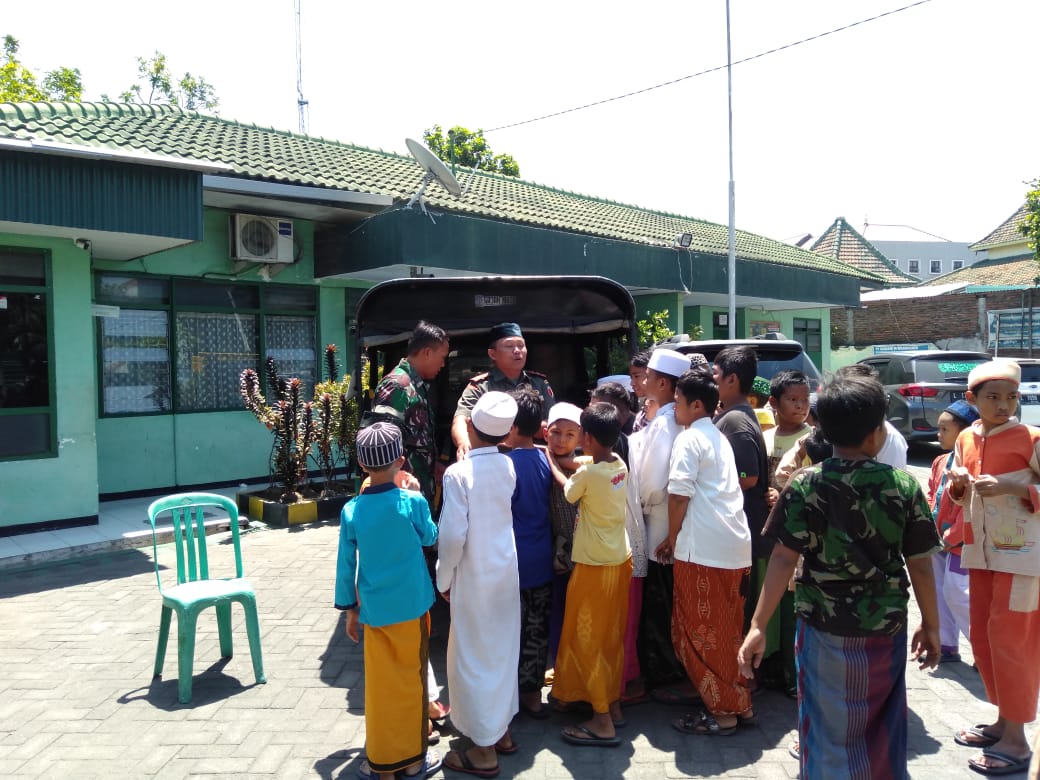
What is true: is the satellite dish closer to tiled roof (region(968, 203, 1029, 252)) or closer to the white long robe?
the white long robe

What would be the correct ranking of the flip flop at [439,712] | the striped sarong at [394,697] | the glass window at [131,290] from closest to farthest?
the striped sarong at [394,697], the flip flop at [439,712], the glass window at [131,290]

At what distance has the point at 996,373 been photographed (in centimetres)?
345

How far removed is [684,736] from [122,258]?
334 inches

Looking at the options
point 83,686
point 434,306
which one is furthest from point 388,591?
point 434,306

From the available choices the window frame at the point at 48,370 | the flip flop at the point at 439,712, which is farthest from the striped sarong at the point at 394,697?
the window frame at the point at 48,370

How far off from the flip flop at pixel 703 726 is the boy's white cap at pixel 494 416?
5.51 feet

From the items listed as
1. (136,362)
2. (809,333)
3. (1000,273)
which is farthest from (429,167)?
(1000,273)

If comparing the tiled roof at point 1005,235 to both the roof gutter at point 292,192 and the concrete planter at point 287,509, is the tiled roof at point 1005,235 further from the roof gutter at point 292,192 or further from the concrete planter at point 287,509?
the concrete planter at point 287,509

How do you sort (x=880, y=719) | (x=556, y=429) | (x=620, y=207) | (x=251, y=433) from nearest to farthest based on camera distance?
(x=880, y=719), (x=556, y=429), (x=251, y=433), (x=620, y=207)

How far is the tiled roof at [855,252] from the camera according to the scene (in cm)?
3105

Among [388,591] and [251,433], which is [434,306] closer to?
[388,591]

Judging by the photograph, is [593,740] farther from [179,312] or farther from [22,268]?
[179,312]

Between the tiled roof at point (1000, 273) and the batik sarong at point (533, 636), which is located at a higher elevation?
the tiled roof at point (1000, 273)

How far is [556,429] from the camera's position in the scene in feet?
12.6
